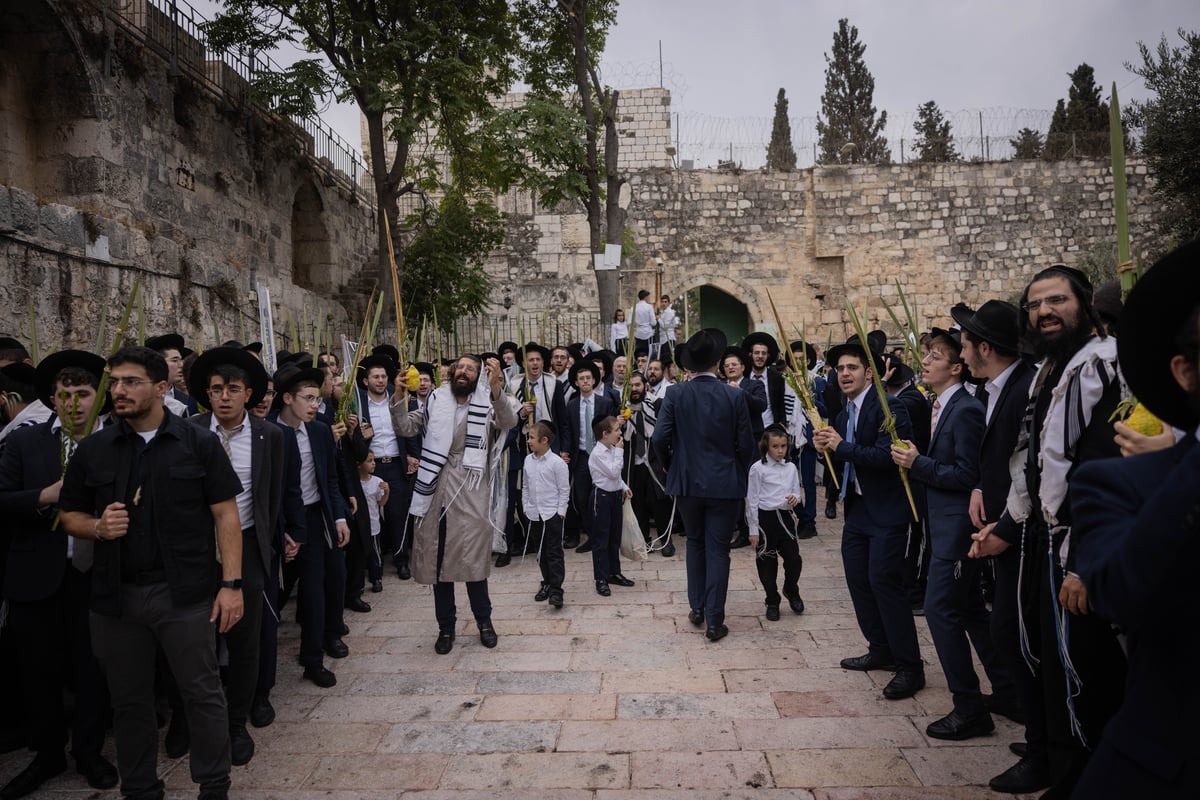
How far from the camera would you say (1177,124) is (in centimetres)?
1451

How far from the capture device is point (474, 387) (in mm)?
5645

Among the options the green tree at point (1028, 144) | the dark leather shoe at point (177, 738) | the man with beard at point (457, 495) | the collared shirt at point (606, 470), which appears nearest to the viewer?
the dark leather shoe at point (177, 738)

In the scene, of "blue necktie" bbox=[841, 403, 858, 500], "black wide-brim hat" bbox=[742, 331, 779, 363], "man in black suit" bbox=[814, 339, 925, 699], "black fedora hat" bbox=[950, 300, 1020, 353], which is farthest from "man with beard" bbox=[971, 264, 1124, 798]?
"black wide-brim hat" bbox=[742, 331, 779, 363]

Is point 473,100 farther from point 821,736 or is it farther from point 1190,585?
point 1190,585

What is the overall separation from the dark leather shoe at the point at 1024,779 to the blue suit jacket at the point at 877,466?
1.41 m

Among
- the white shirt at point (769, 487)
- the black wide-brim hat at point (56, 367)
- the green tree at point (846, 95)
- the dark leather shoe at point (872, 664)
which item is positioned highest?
the green tree at point (846, 95)

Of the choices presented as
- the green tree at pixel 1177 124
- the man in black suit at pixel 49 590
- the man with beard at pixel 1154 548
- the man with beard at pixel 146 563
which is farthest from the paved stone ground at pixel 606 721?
the green tree at pixel 1177 124

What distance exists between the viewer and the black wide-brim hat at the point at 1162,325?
1543 millimetres

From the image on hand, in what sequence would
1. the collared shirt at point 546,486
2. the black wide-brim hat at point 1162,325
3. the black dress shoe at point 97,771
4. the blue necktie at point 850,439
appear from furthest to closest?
the collared shirt at point 546,486 → the blue necktie at point 850,439 → the black dress shoe at point 97,771 → the black wide-brim hat at point 1162,325

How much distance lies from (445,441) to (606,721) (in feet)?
7.44

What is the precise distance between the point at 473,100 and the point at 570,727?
13.3 metres

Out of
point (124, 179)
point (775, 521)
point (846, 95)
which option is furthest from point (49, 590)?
point (846, 95)

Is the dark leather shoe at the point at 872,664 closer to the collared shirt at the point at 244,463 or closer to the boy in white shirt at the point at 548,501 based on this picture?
the boy in white shirt at the point at 548,501

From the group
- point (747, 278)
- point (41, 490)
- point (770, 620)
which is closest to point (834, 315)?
point (747, 278)
